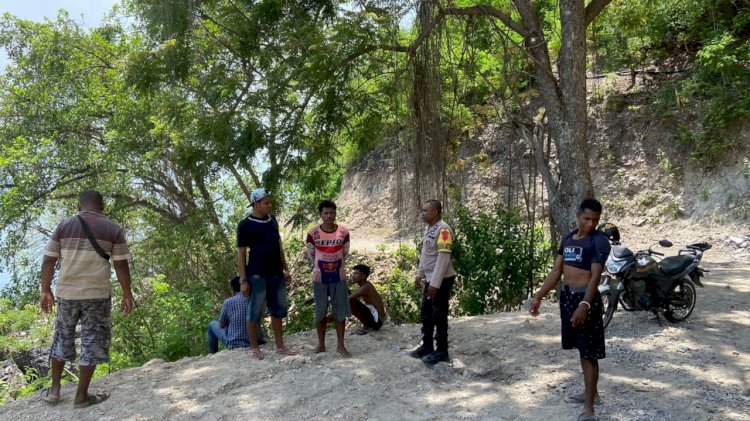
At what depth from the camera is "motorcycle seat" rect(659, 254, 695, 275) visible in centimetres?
530

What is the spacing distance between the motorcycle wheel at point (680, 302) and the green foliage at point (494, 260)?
8.03ft

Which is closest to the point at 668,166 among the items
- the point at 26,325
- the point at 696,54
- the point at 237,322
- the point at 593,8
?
the point at 696,54

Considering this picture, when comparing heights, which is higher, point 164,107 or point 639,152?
point 164,107

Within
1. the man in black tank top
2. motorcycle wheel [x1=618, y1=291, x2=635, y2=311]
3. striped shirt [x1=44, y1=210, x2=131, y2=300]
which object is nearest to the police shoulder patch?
the man in black tank top

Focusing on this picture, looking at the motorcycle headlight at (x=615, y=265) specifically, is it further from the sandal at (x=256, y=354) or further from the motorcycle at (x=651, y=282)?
the sandal at (x=256, y=354)

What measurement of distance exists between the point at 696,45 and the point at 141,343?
1517 cm

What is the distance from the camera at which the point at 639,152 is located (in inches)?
550

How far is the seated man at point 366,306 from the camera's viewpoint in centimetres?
Result: 598

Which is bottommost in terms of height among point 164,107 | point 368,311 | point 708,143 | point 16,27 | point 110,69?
point 368,311

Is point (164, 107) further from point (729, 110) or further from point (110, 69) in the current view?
point (729, 110)

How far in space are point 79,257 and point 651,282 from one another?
5.36 metres

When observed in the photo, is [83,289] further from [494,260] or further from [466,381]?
[494,260]

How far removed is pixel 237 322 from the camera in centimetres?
560

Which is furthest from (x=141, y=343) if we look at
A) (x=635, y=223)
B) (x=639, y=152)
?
(x=639, y=152)
